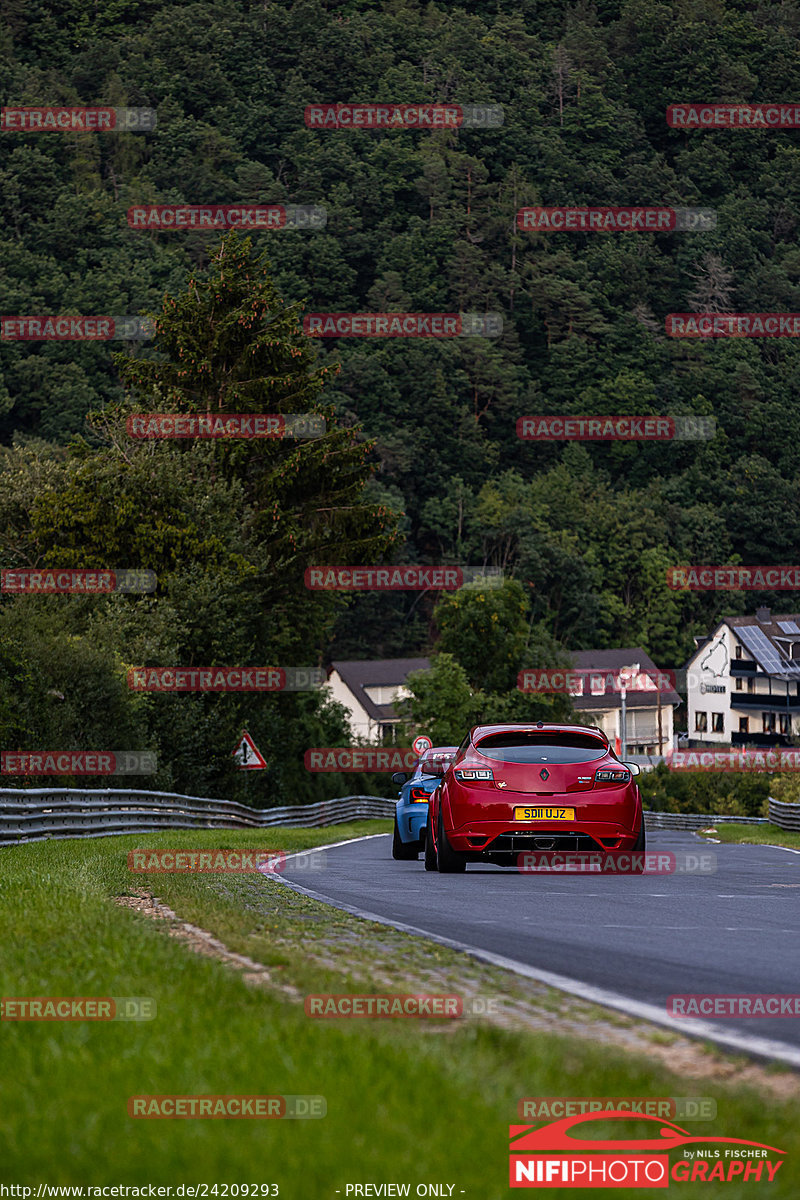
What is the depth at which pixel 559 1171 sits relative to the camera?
12.3ft

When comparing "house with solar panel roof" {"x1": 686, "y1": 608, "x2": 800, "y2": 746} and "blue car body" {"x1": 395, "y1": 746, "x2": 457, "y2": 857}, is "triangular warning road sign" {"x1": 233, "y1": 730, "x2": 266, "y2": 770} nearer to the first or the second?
"blue car body" {"x1": 395, "y1": 746, "x2": 457, "y2": 857}

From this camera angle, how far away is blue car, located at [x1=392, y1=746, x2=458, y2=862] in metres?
19.8

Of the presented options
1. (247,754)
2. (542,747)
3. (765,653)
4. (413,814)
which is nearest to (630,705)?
(765,653)

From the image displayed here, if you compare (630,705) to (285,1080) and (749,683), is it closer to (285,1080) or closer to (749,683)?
(749,683)

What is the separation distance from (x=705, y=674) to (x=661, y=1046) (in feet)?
387

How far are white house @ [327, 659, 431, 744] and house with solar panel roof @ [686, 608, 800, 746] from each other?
75.2 feet

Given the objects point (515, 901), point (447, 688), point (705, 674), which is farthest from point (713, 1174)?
point (705, 674)

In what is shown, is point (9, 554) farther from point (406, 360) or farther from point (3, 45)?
point (3, 45)

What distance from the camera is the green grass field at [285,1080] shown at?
3742 mm

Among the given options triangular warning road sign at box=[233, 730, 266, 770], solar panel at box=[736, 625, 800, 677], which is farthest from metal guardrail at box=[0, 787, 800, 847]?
solar panel at box=[736, 625, 800, 677]

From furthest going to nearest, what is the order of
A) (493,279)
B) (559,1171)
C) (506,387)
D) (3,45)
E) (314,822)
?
(3,45) < (493,279) < (506,387) < (314,822) < (559,1171)

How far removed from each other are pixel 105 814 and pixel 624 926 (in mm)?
16410

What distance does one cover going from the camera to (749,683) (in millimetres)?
114250

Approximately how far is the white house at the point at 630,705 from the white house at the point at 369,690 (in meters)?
15.7
